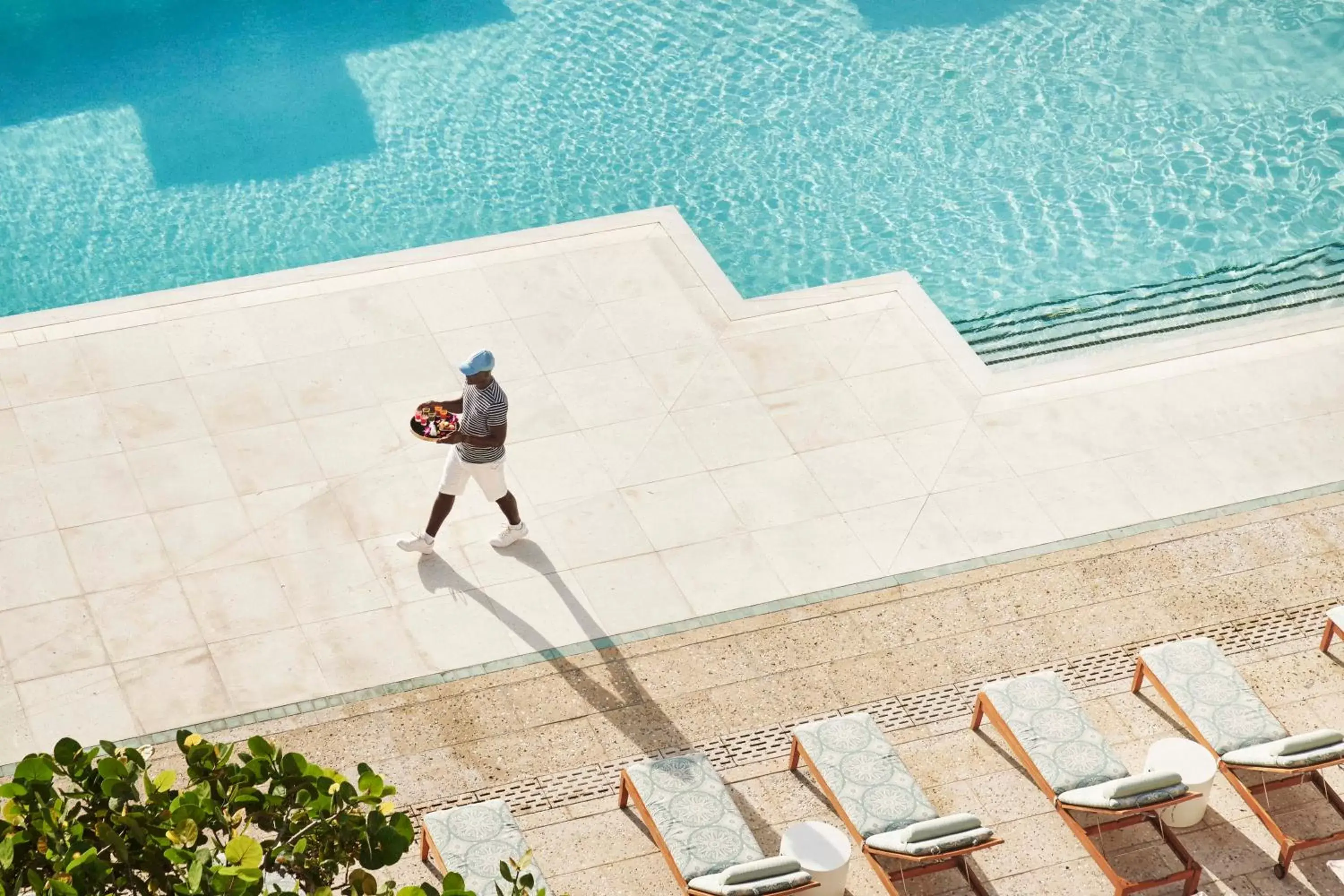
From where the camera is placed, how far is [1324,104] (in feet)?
46.9

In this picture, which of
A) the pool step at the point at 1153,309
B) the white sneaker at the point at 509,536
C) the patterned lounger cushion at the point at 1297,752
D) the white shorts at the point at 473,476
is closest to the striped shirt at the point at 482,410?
the white shorts at the point at 473,476

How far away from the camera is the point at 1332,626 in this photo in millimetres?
8492

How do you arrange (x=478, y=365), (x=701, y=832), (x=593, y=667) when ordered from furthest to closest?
(x=593, y=667) → (x=478, y=365) → (x=701, y=832)

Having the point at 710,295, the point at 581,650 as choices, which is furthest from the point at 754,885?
the point at 710,295

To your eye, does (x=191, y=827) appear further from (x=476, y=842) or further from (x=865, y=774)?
(x=865, y=774)

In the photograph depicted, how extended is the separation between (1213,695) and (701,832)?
8.89 ft

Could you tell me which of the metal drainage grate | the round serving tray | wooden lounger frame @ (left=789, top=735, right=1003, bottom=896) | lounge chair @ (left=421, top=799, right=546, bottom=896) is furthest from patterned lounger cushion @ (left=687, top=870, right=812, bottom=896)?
the round serving tray

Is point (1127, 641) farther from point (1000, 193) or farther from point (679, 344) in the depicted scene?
point (1000, 193)

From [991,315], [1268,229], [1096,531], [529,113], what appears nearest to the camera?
[1096,531]

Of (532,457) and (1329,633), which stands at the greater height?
(1329,633)

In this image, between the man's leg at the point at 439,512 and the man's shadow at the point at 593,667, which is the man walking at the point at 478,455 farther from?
the man's shadow at the point at 593,667

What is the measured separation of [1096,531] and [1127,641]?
0.92m

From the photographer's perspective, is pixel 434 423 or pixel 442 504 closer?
pixel 434 423

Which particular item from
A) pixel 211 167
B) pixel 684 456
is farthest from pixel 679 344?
pixel 211 167
